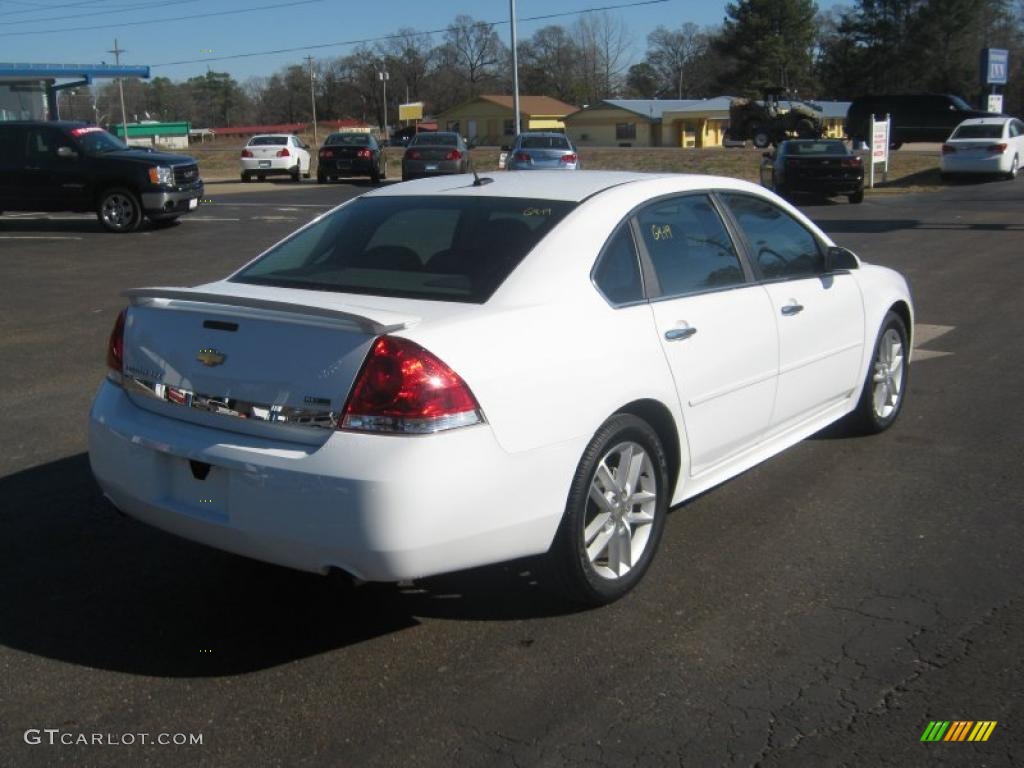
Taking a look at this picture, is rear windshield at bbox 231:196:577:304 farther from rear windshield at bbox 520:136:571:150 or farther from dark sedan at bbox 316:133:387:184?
dark sedan at bbox 316:133:387:184

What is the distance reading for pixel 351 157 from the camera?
3453 centimetres

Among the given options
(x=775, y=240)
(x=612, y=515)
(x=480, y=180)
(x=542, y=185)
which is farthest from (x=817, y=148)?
(x=612, y=515)

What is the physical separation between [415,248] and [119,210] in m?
Answer: 15.4

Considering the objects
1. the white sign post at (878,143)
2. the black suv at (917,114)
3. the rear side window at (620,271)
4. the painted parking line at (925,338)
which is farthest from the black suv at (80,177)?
the black suv at (917,114)

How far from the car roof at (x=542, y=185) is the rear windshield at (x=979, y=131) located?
2725 cm

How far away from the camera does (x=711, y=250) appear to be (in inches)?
192

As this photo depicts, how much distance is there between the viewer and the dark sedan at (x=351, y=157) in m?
34.4

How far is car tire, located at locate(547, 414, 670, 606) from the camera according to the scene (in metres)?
3.88

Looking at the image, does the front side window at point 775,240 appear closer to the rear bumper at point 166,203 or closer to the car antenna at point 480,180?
the car antenna at point 480,180

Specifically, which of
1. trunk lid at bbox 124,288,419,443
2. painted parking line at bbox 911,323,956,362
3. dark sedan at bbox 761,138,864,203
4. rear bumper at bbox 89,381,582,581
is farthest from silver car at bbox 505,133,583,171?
rear bumper at bbox 89,381,582,581

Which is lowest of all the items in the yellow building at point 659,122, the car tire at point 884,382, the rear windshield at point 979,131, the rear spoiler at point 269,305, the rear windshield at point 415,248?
the car tire at point 884,382

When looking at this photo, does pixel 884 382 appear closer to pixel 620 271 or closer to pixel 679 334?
pixel 679 334

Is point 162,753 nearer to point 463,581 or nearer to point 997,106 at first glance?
point 463,581

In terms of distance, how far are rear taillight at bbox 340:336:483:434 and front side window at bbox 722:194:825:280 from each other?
215 centimetres
